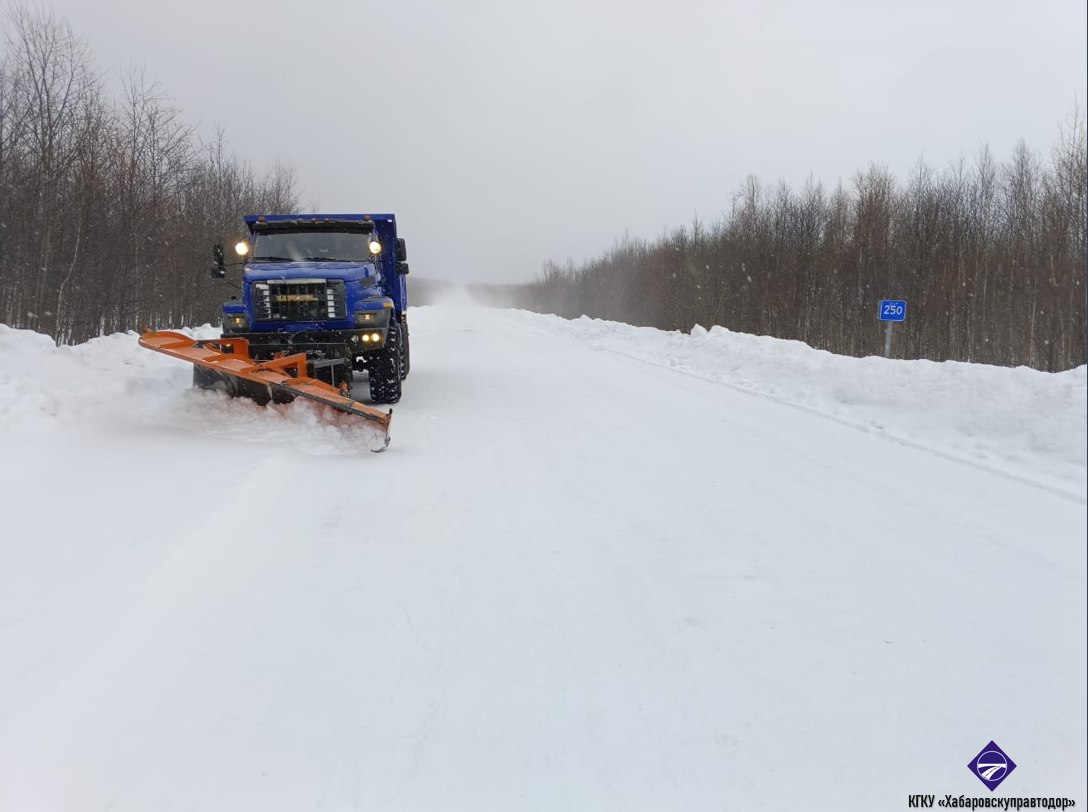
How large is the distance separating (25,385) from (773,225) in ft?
88.0

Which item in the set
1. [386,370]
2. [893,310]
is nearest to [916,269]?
[893,310]

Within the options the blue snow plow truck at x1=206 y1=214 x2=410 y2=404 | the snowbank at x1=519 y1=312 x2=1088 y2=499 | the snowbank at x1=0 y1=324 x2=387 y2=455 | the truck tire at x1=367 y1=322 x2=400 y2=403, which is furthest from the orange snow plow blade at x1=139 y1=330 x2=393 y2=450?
the snowbank at x1=519 y1=312 x2=1088 y2=499

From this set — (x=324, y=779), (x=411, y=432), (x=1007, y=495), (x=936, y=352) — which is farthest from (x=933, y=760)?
(x=936, y=352)

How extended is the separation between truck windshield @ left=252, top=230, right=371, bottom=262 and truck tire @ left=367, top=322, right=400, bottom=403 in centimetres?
152

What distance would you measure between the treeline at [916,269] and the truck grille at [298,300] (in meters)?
12.3

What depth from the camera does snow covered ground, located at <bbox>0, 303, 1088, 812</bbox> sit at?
7.75 feet

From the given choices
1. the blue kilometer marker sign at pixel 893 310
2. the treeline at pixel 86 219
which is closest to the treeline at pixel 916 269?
the blue kilometer marker sign at pixel 893 310

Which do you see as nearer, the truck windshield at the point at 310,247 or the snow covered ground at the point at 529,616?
the snow covered ground at the point at 529,616

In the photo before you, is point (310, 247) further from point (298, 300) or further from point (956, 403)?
point (956, 403)

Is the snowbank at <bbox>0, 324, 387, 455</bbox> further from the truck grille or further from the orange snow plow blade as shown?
the truck grille

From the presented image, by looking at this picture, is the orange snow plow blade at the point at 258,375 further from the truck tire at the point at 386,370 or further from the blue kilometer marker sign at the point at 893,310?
the blue kilometer marker sign at the point at 893,310

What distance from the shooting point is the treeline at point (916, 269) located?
1355 centimetres

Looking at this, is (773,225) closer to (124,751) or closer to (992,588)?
(992,588)

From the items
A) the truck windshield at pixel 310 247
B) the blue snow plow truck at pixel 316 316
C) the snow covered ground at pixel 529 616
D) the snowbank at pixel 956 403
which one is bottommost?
the snow covered ground at pixel 529 616
